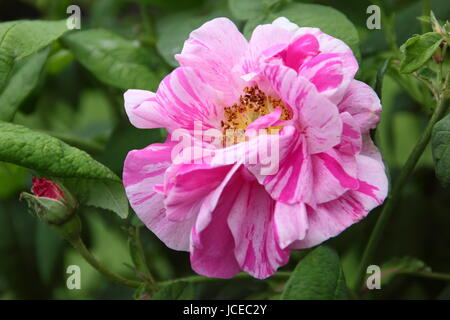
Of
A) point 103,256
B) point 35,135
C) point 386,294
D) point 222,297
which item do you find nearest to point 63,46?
point 35,135

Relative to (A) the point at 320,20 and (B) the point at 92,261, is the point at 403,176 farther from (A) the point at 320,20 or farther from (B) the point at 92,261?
(B) the point at 92,261

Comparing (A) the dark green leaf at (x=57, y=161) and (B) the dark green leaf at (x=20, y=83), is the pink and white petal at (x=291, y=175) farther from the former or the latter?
(B) the dark green leaf at (x=20, y=83)

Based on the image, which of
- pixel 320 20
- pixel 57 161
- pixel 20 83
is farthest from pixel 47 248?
pixel 320 20

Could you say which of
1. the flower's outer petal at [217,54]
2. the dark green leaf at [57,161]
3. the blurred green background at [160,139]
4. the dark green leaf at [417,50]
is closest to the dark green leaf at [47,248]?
the blurred green background at [160,139]

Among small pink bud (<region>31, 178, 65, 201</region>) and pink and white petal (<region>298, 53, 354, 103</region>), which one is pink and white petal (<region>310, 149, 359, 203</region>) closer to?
pink and white petal (<region>298, 53, 354, 103</region>)

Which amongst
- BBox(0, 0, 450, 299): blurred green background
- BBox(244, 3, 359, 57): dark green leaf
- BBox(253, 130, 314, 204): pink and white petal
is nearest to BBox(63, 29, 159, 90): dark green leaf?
BBox(0, 0, 450, 299): blurred green background

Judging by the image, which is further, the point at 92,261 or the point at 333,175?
the point at 92,261
